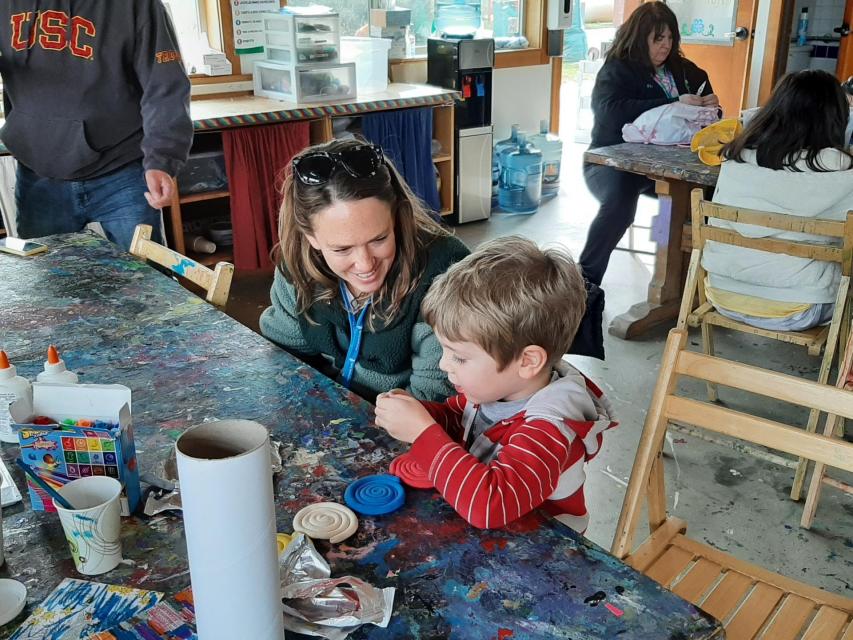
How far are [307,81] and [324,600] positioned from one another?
381 cm

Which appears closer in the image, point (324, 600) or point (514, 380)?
point (324, 600)

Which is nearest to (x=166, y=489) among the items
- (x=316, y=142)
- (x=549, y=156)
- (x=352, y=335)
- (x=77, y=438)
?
(x=77, y=438)

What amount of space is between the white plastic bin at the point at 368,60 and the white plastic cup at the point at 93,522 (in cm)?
400

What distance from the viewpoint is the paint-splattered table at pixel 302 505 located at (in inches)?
36.5

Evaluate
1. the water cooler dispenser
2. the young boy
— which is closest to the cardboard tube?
the young boy

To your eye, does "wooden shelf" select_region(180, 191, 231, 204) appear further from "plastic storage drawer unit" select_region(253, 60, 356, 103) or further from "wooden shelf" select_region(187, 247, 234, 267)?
"plastic storage drawer unit" select_region(253, 60, 356, 103)

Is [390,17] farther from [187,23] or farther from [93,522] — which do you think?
[93,522]

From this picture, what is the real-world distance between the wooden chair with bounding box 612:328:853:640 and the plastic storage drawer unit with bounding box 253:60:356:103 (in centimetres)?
334

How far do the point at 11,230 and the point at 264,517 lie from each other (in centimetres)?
325

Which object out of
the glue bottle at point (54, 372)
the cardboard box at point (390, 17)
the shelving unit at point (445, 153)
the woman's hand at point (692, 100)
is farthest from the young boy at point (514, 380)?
the cardboard box at point (390, 17)

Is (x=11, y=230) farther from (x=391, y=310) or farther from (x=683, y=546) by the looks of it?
(x=683, y=546)

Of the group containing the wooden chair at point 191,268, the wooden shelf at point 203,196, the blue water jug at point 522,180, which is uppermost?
the wooden chair at point 191,268

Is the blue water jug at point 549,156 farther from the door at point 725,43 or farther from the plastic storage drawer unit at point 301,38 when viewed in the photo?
the plastic storage drawer unit at point 301,38

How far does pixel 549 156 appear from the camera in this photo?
6035 millimetres
